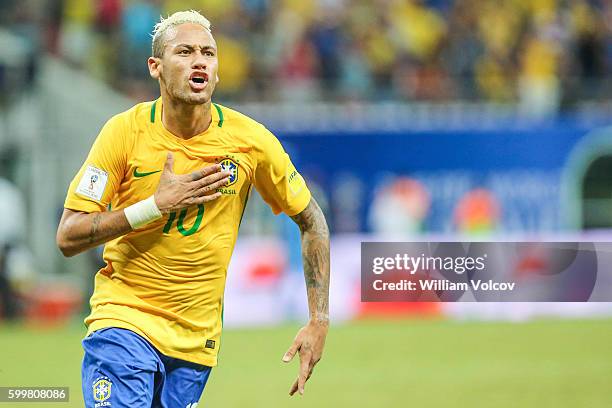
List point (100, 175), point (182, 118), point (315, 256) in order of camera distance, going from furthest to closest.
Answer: point (315, 256) < point (182, 118) < point (100, 175)

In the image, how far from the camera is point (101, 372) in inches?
219

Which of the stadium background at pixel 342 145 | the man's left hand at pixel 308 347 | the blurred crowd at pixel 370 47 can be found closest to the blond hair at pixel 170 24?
the man's left hand at pixel 308 347

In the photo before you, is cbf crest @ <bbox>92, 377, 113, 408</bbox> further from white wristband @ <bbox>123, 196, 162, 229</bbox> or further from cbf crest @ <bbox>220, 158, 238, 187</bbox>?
cbf crest @ <bbox>220, 158, 238, 187</bbox>

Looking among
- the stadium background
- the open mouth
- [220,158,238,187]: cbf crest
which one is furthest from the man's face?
the stadium background

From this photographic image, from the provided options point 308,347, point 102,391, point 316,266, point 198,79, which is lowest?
point 102,391

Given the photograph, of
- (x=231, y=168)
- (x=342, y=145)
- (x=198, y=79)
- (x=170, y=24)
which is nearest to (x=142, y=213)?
(x=231, y=168)

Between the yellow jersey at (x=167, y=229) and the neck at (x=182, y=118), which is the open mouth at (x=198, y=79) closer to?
the neck at (x=182, y=118)

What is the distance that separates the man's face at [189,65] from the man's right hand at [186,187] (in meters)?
0.35

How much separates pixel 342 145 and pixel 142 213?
12.6 metres

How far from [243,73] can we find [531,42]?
16.5 ft

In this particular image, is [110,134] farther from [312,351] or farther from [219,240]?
[312,351]

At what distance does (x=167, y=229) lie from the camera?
5793 mm

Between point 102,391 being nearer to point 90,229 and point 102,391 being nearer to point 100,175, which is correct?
point 90,229

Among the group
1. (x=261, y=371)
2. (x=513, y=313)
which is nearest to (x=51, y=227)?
(x=261, y=371)
